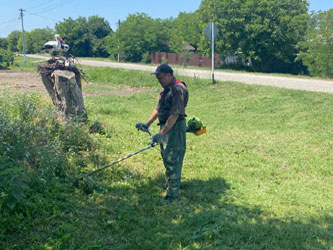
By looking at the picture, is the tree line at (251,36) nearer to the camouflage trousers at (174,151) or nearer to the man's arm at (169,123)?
the camouflage trousers at (174,151)

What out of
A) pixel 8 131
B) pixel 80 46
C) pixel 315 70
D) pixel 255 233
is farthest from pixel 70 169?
pixel 80 46

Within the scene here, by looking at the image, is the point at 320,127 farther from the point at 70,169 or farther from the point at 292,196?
the point at 70,169

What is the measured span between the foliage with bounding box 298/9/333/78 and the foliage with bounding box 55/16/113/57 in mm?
36365

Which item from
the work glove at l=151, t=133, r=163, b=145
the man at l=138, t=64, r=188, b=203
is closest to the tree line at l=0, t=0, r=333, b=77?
the man at l=138, t=64, r=188, b=203

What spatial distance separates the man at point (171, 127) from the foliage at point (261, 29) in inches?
849

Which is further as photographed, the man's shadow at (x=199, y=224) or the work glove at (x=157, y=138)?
the work glove at (x=157, y=138)

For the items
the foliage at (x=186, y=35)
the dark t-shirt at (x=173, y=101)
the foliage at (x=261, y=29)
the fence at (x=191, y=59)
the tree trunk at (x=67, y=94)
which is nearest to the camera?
the dark t-shirt at (x=173, y=101)

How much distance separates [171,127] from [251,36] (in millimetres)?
22275

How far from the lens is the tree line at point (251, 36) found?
59.7 ft

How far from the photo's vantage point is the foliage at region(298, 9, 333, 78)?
16984 mm

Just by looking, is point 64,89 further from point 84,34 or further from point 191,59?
point 84,34

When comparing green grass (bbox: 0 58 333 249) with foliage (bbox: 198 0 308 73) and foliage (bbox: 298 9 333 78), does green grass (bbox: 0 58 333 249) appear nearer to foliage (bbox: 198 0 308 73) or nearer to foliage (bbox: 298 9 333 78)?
foliage (bbox: 298 9 333 78)

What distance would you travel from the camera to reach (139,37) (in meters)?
38.6

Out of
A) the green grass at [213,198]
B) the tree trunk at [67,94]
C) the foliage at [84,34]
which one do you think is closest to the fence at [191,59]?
the foliage at [84,34]
